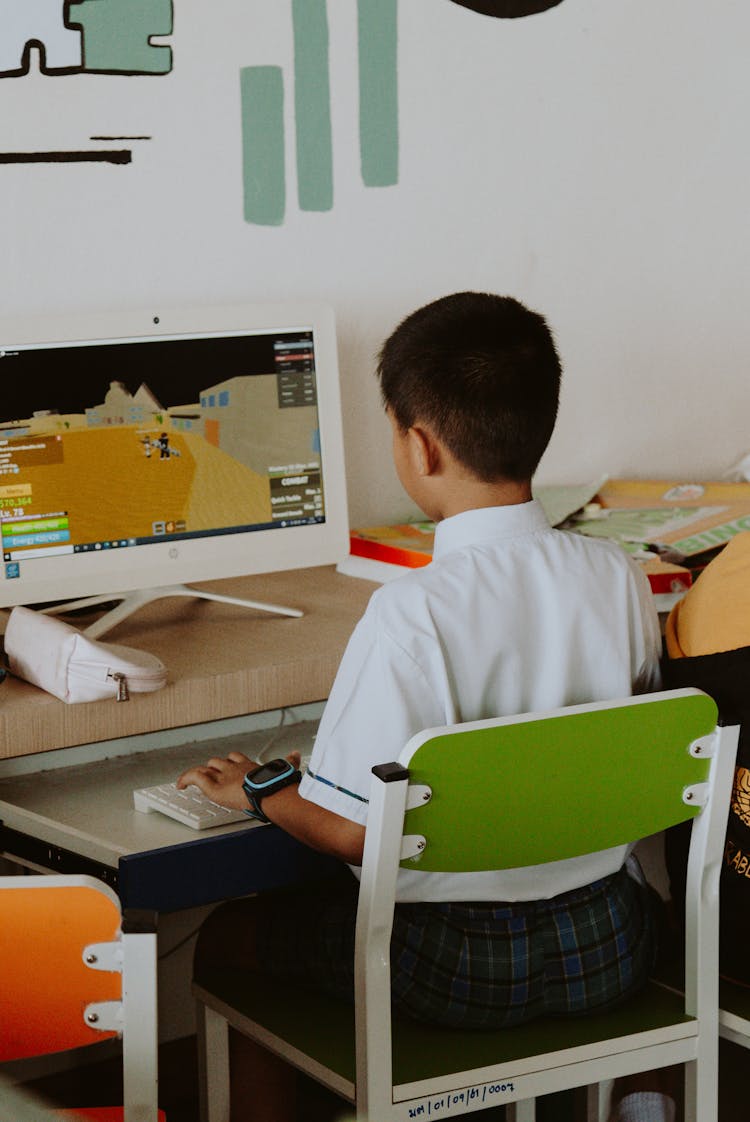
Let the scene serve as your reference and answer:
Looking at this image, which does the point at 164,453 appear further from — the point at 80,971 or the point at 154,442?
the point at 80,971

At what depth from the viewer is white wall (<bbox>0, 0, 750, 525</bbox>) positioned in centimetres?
210

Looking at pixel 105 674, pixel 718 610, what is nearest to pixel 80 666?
pixel 105 674

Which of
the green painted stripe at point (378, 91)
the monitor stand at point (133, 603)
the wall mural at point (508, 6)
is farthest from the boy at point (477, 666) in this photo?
the wall mural at point (508, 6)

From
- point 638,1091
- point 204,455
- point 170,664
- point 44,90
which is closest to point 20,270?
point 44,90

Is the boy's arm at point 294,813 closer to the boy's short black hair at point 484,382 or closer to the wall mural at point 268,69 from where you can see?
the boy's short black hair at point 484,382

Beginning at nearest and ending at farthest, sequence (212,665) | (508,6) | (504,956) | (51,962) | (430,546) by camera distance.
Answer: (51,962)
(504,956)
(212,665)
(430,546)
(508,6)

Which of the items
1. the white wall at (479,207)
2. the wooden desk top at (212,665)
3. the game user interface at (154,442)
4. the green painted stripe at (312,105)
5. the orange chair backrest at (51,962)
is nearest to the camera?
the orange chair backrest at (51,962)

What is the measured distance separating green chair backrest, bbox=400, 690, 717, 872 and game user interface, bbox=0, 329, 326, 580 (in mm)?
734

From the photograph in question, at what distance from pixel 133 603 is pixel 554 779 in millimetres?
773

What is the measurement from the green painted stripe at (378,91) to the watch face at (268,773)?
1203 mm

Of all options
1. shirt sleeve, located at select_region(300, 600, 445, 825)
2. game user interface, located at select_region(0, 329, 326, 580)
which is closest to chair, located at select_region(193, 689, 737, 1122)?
shirt sleeve, located at select_region(300, 600, 445, 825)

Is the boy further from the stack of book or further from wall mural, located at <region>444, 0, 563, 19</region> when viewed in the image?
wall mural, located at <region>444, 0, 563, 19</region>

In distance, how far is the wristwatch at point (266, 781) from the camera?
143cm

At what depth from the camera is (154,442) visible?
1878 mm
